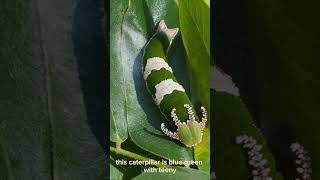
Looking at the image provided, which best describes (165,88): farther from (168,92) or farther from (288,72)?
(288,72)

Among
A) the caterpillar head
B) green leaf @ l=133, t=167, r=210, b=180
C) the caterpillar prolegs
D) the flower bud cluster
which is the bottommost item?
green leaf @ l=133, t=167, r=210, b=180

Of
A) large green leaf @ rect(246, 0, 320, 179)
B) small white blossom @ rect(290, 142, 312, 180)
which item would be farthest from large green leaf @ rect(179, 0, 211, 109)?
small white blossom @ rect(290, 142, 312, 180)

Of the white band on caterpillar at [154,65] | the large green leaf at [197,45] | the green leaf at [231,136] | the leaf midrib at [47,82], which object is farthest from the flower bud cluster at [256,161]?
the leaf midrib at [47,82]

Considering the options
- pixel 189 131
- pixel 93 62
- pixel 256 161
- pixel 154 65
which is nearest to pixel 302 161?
pixel 256 161

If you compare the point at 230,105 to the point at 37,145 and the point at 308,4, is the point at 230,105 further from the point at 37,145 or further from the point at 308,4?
the point at 37,145

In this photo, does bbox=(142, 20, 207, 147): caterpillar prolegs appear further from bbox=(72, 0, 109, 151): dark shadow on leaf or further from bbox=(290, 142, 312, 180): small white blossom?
bbox=(290, 142, 312, 180): small white blossom

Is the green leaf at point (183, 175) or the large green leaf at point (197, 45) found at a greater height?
the large green leaf at point (197, 45)

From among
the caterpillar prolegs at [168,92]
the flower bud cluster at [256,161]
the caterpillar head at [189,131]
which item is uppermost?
the caterpillar prolegs at [168,92]

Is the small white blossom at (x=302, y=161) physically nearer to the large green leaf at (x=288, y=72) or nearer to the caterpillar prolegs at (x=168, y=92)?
the large green leaf at (x=288, y=72)
